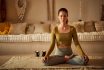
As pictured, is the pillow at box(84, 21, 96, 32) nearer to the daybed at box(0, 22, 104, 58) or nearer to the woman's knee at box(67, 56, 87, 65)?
the daybed at box(0, 22, 104, 58)

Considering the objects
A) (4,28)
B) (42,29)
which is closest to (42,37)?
(42,29)

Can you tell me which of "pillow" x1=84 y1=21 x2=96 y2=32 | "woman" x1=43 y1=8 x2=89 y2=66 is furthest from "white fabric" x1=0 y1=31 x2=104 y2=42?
"woman" x1=43 y1=8 x2=89 y2=66

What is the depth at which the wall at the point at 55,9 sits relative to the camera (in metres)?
5.18

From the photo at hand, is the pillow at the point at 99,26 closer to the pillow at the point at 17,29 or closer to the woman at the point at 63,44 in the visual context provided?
the pillow at the point at 17,29

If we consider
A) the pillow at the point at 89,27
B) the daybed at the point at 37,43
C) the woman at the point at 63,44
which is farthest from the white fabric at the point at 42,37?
the woman at the point at 63,44

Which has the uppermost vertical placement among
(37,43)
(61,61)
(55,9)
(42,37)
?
(55,9)

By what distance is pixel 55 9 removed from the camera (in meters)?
5.28

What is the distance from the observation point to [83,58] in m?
2.67

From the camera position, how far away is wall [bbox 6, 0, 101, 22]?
204 inches

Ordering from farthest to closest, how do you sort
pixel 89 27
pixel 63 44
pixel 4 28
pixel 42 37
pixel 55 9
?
pixel 55 9 < pixel 4 28 < pixel 89 27 < pixel 42 37 < pixel 63 44

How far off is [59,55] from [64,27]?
0.34m

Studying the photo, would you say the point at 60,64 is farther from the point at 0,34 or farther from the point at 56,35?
the point at 0,34

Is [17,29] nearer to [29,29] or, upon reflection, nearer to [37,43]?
[29,29]

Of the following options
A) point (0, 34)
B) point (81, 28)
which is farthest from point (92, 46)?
point (0, 34)
